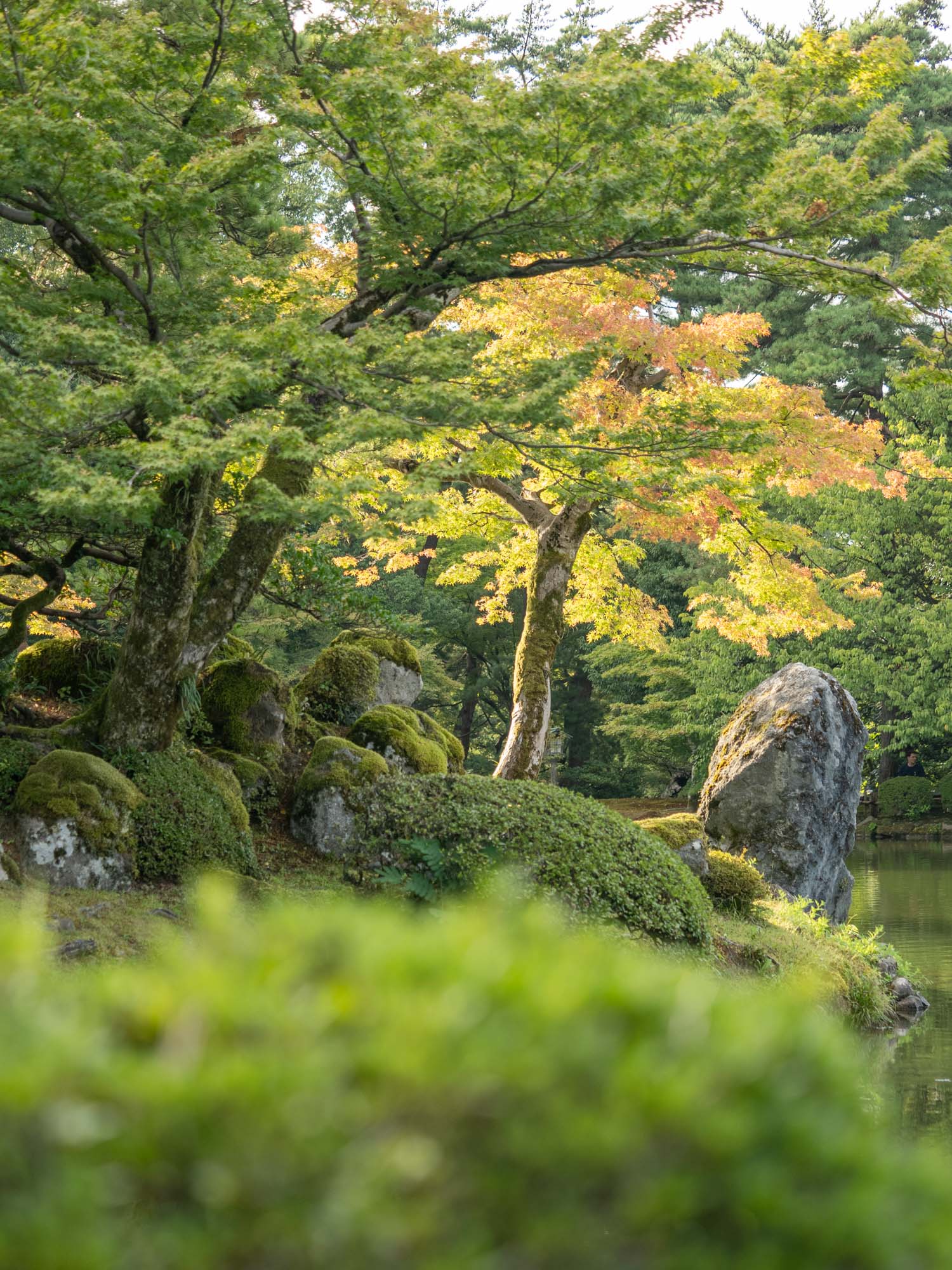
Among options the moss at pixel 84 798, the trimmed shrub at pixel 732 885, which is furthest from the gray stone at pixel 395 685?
the moss at pixel 84 798

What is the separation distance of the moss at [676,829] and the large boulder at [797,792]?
1.18 meters

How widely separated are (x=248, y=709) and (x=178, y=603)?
8.20 feet

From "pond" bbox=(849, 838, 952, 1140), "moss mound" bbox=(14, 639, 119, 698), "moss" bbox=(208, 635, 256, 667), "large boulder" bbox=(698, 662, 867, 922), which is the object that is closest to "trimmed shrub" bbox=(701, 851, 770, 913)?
"large boulder" bbox=(698, 662, 867, 922)

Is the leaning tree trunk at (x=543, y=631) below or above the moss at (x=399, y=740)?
above

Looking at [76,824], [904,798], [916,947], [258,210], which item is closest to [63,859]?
[76,824]

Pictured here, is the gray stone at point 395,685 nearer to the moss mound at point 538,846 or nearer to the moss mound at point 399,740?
the moss mound at point 399,740

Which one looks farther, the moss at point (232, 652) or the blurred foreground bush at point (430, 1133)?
the moss at point (232, 652)

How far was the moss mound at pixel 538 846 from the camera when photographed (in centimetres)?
723

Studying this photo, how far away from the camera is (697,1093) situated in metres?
1.24

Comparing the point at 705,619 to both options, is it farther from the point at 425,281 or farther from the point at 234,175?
the point at 234,175

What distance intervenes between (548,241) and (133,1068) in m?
6.86

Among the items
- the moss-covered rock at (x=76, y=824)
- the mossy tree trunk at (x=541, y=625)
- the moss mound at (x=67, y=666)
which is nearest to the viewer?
the moss-covered rock at (x=76, y=824)

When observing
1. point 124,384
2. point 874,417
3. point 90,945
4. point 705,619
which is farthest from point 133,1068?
point 874,417

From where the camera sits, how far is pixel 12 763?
8055 millimetres
